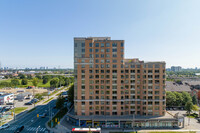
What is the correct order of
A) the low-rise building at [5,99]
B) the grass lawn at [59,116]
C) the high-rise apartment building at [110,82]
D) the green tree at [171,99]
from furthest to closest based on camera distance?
the low-rise building at [5,99], the green tree at [171,99], the high-rise apartment building at [110,82], the grass lawn at [59,116]

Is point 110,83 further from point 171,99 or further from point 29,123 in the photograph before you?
point 171,99

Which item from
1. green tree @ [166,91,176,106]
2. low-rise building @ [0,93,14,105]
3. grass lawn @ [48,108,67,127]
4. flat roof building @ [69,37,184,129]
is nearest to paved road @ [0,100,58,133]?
grass lawn @ [48,108,67,127]

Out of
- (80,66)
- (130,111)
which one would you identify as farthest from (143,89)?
(80,66)

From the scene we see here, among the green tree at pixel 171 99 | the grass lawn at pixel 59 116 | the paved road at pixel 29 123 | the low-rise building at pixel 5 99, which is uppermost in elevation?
the green tree at pixel 171 99

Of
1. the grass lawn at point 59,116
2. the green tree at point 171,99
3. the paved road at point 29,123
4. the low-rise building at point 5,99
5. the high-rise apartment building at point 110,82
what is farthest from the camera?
the low-rise building at point 5,99

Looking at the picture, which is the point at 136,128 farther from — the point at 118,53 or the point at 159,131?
the point at 118,53

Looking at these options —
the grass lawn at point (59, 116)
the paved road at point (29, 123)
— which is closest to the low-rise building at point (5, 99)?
the paved road at point (29, 123)

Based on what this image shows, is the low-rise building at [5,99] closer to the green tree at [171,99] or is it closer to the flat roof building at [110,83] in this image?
the flat roof building at [110,83]

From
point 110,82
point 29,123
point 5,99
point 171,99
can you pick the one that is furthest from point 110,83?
point 5,99
